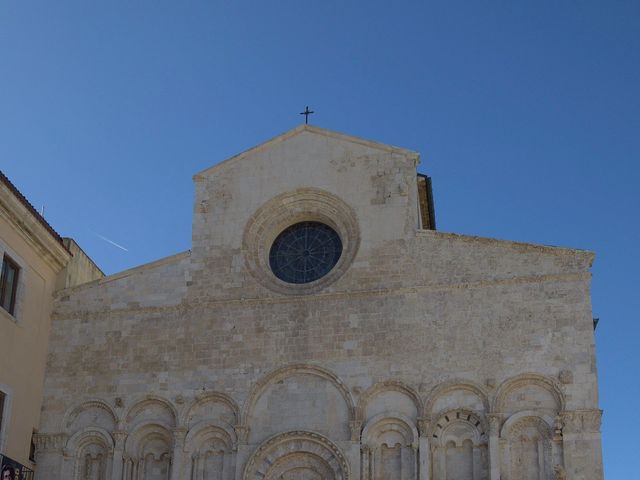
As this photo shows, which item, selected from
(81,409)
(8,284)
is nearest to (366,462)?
(81,409)

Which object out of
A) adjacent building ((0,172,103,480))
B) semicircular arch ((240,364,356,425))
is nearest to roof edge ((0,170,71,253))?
adjacent building ((0,172,103,480))

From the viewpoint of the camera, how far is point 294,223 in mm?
21156

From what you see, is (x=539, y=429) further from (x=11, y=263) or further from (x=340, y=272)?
(x=11, y=263)

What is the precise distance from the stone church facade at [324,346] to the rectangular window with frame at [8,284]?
1.25 meters

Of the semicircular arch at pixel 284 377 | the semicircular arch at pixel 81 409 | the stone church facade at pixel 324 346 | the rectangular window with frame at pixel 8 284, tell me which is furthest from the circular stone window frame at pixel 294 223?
the rectangular window with frame at pixel 8 284

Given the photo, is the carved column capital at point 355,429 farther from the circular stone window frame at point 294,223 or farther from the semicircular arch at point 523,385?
the circular stone window frame at point 294,223

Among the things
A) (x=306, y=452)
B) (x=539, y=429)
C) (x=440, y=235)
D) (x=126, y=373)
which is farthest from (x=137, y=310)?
(x=539, y=429)

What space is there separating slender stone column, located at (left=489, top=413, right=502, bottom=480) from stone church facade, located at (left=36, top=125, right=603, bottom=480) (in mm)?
22

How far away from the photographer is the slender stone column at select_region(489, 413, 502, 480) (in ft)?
58.6

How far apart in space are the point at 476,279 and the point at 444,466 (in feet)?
10.2

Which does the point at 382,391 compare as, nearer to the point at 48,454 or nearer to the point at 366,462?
the point at 366,462

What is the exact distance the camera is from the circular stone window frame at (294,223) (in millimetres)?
20156

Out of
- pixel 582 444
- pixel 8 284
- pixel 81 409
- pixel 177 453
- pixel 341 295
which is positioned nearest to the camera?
pixel 582 444

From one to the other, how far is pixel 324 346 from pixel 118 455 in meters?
3.93
